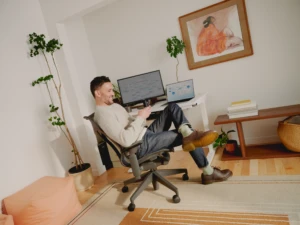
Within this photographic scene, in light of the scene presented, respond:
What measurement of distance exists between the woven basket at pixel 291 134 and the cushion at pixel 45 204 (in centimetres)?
226

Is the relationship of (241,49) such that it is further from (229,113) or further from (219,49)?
(229,113)

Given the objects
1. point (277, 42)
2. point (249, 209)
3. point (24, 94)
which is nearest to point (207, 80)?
point (277, 42)

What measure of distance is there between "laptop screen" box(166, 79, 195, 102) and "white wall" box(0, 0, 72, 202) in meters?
1.57

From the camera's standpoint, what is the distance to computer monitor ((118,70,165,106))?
9.75 feet

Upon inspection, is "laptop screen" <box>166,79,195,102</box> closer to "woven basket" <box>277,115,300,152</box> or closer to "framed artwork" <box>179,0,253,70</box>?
"framed artwork" <box>179,0,253,70</box>

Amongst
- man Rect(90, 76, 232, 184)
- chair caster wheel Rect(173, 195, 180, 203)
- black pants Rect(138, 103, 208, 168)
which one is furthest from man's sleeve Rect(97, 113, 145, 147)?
chair caster wheel Rect(173, 195, 180, 203)

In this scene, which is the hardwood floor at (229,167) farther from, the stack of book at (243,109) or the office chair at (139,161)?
the stack of book at (243,109)

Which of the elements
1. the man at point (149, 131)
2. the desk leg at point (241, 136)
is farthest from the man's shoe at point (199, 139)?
the desk leg at point (241, 136)

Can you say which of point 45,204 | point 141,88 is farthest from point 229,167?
point 45,204

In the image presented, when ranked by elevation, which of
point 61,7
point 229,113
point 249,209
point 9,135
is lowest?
point 249,209

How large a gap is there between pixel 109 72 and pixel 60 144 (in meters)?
1.30

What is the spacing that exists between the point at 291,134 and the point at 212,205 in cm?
115

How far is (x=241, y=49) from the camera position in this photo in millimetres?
2744

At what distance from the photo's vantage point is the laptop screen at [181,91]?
8.92 ft
